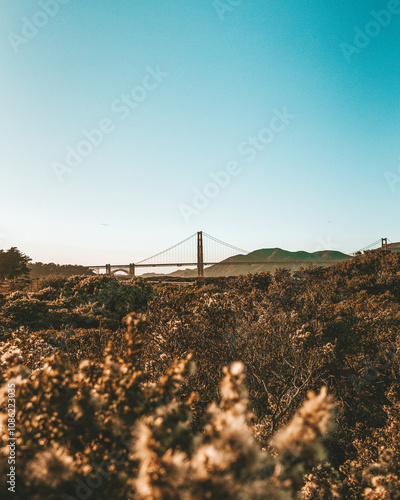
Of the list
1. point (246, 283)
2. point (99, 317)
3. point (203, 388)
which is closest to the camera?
point (203, 388)

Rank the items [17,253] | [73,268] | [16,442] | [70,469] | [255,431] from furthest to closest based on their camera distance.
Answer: [73,268], [17,253], [255,431], [16,442], [70,469]

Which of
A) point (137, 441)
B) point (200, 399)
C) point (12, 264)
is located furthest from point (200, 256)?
point (137, 441)

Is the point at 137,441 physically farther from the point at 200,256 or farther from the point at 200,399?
the point at 200,256

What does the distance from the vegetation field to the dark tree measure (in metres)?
37.3

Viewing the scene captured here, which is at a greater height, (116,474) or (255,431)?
(116,474)

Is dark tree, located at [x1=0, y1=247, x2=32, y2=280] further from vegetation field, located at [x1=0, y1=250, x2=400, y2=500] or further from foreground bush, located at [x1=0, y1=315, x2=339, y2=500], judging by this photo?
foreground bush, located at [x1=0, y1=315, x2=339, y2=500]

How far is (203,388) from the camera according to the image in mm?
9539

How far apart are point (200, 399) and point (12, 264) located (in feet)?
175

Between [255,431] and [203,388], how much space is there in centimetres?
246

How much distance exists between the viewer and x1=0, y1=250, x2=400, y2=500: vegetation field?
7.10 feet

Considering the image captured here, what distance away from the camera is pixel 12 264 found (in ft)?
173

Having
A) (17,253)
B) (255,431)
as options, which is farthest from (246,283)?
(17,253)

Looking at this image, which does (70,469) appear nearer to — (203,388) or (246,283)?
(203,388)

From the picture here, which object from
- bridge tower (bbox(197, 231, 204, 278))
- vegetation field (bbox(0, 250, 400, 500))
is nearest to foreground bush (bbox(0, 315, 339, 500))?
vegetation field (bbox(0, 250, 400, 500))
